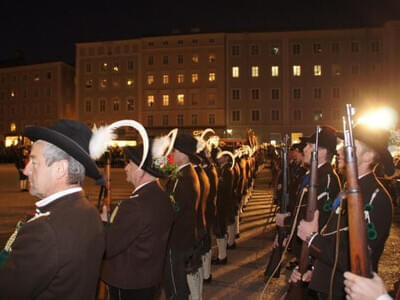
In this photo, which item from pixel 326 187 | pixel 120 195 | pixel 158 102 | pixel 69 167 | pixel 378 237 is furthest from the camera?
pixel 158 102

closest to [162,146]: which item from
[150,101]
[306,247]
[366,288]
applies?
[306,247]

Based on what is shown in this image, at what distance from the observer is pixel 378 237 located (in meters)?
2.88

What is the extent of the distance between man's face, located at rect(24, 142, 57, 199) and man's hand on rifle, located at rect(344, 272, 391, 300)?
157cm

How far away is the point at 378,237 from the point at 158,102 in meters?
56.9

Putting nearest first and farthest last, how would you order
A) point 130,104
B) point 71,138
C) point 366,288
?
point 366,288 → point 71,138 → point 130,104

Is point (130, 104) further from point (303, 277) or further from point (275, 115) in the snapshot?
point (303, 277)

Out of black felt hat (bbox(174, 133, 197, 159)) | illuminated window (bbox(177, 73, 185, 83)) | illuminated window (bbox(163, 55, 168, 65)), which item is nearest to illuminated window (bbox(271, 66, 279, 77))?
illuminated window (bbox(177, 73, 185, 83))

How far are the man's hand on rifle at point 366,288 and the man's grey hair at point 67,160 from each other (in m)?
1.49

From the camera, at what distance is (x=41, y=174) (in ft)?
7.34

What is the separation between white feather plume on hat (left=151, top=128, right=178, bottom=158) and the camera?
446cm

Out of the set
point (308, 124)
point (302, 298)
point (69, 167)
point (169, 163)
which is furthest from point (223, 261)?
point (308, 124)

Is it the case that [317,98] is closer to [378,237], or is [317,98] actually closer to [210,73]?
[210,73]

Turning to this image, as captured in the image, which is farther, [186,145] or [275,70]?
[275,70]

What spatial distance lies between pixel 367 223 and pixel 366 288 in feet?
3.73
